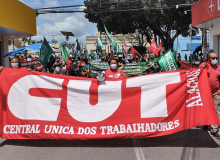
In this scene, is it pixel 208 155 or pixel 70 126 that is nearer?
pixel 208 155

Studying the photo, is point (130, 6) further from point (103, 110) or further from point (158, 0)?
point (103, 110)

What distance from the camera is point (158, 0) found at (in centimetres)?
2616

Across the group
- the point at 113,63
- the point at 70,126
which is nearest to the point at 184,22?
the point at 113,63

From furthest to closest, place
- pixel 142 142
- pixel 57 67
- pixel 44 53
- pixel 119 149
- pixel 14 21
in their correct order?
pixel 14 21, pixel 57 67, pixel 44 53, pixel 142 142, pixel 119 149

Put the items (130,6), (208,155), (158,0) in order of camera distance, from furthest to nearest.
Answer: (130,6)
(158,0)
(208,155)

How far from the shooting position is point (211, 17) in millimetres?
12211

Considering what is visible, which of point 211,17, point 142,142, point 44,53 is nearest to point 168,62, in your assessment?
point 211,17

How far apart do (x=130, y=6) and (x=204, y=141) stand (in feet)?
81.0

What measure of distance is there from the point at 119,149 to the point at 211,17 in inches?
363

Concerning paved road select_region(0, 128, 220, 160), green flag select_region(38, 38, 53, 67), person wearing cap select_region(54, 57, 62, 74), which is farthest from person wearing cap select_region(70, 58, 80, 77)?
paved road select_region(0, 128, 220, 160)

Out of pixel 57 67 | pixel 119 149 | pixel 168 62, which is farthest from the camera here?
pixel 57 67

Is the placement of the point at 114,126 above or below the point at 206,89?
below

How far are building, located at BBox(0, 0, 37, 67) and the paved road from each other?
9320mm

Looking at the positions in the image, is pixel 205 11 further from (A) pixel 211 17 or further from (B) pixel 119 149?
(B) pixel 119 149
